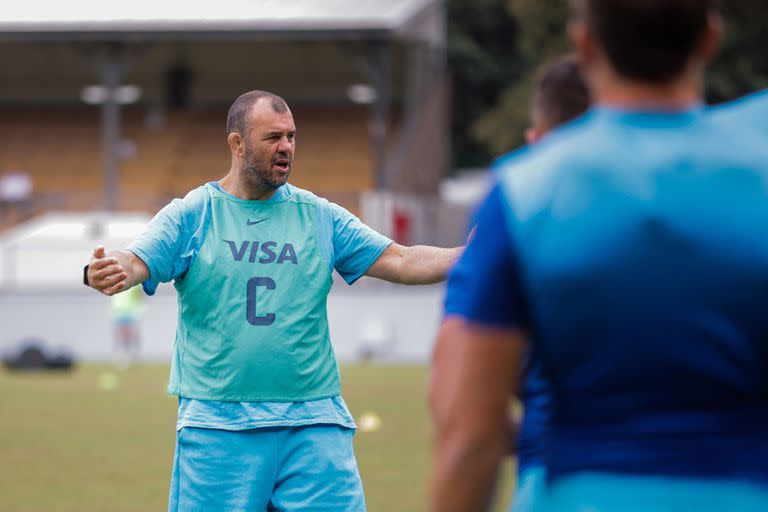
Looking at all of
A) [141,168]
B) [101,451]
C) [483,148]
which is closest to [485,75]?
[483,148]

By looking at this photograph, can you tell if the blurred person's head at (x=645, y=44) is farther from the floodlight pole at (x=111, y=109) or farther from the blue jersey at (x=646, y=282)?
the floodlight pole at (x=111, y=109)

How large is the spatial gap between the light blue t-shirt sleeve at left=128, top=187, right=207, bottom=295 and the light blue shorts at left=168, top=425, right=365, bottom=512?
60 centimetres

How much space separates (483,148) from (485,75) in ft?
12.2

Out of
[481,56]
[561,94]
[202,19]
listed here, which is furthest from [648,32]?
[481,56]

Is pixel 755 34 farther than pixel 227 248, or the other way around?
pixel 755 34

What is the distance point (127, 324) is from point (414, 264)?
2098cm

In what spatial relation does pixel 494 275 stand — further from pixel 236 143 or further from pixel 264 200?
pixel 236 143

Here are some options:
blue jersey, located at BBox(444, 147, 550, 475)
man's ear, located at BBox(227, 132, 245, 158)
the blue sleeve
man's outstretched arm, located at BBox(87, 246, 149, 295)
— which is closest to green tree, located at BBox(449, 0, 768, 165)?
man's ear, located at BBox(227, 132, 245, 158)

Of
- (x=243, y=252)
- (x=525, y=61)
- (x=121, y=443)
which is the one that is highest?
(x=525, y=61)

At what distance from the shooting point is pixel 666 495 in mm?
2246

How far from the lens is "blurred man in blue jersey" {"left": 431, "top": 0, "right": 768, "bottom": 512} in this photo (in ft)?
7.22

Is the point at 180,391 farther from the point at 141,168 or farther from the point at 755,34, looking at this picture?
the point at 755,34

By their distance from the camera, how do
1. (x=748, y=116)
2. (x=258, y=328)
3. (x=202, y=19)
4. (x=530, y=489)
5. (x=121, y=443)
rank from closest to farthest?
(x=748, y=116), (x=530, y=489), (x=258, y=328), (x=121, y=443), (x=202, y=19)

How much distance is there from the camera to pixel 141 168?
37.9 metres
